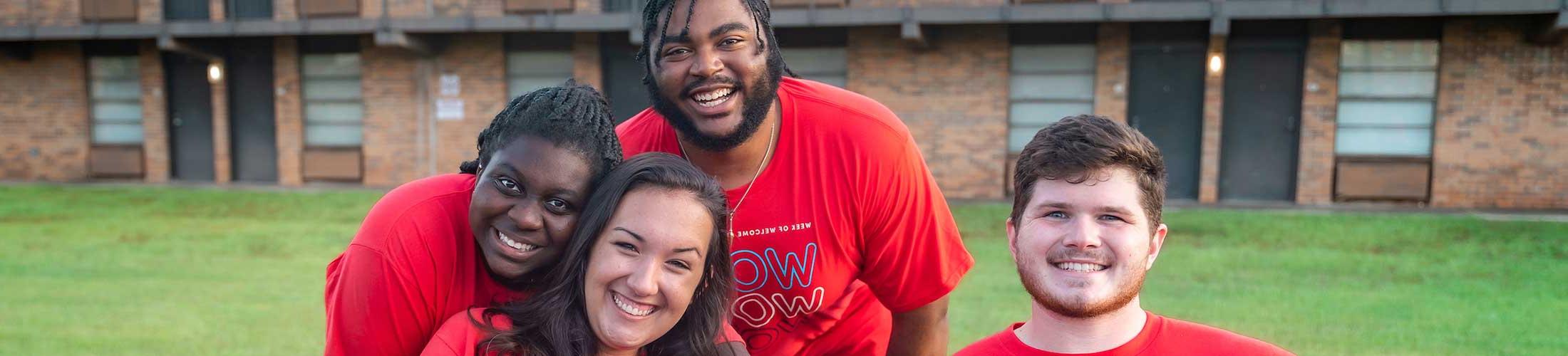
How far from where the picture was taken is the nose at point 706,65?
2.84 meters

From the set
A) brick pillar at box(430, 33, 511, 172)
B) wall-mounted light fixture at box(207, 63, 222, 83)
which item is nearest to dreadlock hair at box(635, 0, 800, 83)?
brick pillar at box(430, 33, 511, 172)

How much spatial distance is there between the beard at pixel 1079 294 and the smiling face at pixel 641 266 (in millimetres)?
805

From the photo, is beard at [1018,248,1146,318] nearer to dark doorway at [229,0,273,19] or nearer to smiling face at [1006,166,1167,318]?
smiling face at [1006,166,1167,318]

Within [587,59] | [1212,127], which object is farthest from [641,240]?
[587,59]

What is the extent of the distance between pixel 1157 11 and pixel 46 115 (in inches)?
762

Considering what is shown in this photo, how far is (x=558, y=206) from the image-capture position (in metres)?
2.54

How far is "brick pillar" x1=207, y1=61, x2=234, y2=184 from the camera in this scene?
18.7 m

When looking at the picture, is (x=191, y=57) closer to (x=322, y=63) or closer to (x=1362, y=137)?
(x=322, y=63)

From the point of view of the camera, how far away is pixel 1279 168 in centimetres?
1510

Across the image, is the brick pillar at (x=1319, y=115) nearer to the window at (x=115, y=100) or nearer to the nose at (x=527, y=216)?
the nose at (x=527, y=216)

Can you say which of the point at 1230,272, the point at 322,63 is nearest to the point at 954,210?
the point at 1230,272

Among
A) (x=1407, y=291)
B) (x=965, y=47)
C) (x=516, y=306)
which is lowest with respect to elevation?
(x=1407, y=291)

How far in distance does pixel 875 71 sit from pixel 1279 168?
5.93 meters

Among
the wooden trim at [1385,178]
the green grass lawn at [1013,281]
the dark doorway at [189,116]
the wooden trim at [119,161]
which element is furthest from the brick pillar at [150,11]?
the wooden trim at [1385,178]
